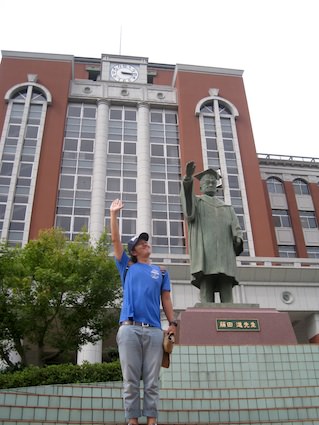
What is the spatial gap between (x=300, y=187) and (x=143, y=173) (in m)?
13.6

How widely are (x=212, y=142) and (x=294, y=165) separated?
8.95 metres

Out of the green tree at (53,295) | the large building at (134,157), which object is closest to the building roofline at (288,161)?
the large building at (134,157)

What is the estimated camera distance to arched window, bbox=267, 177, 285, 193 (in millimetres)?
31962

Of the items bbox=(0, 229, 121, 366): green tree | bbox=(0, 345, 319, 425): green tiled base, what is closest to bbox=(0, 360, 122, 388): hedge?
bbox=(0, 345, 319, 425): green tiled base

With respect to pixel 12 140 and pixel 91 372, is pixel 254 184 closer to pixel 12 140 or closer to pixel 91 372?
pixel 12 140

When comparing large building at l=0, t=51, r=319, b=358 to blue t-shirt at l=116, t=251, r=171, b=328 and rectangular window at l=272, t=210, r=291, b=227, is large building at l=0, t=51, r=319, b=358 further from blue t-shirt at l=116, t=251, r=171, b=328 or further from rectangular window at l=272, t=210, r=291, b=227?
blue t-shirt at l=116, t=251, r=171, b=328

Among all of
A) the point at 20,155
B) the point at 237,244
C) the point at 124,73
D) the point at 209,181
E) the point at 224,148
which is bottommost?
the point at 237,244

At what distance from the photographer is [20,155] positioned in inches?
1002

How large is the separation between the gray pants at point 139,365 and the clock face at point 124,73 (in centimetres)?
2928

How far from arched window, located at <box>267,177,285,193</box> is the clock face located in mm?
12814

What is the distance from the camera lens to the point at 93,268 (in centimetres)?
1273

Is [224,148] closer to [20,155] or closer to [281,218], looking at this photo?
[281,218]

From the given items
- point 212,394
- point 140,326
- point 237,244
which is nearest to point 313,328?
point 237,244

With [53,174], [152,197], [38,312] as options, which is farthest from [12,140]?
[38,312]
